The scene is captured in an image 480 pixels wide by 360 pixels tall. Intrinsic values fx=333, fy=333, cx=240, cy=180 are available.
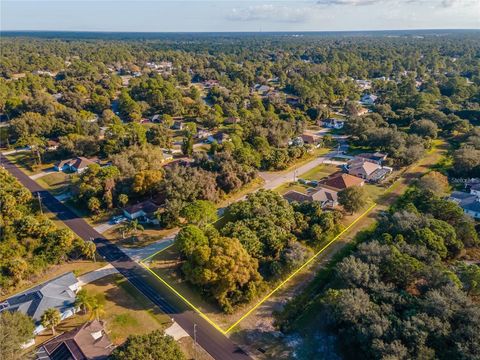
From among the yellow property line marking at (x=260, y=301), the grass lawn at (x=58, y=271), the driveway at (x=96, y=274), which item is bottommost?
the yellow property line marking at (x=260, y=301)

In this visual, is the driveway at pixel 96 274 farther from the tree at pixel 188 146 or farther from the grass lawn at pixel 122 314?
the tree at pixel 188 146

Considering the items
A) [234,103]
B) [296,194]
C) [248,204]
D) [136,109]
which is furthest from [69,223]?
[234,103]

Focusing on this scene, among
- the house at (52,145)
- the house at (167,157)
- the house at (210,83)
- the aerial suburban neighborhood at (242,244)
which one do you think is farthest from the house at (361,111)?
the house at (52,145)

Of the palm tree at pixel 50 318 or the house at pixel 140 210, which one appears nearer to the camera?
the palm tree at pixel 50 318

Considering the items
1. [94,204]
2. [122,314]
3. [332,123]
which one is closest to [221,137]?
[332,123]

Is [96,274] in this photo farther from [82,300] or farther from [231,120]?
[231,120]

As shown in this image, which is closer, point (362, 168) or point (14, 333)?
point (14, 333)
